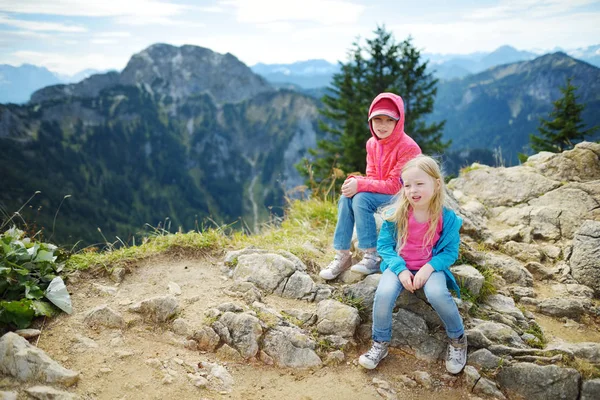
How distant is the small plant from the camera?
388 cm

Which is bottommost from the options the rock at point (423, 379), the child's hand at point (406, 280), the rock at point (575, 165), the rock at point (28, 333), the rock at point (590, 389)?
the rock at point (423, 379)

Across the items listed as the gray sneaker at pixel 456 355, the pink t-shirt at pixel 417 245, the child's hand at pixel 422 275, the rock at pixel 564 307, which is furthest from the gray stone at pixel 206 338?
the rock at pixel 564 307

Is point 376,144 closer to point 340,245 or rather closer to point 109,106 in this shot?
point 340,245

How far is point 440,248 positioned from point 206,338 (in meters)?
2.89

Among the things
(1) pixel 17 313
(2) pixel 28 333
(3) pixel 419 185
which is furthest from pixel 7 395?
(3) pixel 419 185

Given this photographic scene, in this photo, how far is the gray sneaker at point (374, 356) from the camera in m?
3.96

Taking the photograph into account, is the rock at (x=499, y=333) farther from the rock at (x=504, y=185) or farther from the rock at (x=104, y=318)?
the rock at (x=504, y=185)

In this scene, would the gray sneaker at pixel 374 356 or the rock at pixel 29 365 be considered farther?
the gray sneaker at pixel 374 356

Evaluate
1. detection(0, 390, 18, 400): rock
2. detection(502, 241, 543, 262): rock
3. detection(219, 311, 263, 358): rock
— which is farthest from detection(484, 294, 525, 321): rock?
detection(0, 390, 18, 400): rock

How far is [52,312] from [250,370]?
7.74 feet

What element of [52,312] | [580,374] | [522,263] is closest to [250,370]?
[52,312]

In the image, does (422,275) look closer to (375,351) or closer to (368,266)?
(375,351)

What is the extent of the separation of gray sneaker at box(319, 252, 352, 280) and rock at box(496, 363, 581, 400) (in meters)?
2.26

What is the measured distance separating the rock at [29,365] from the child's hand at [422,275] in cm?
349
